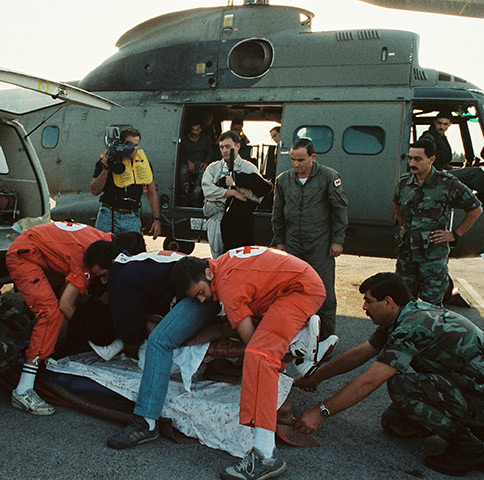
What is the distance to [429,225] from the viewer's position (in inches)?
179

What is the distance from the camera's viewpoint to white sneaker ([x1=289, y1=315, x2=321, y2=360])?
306cm

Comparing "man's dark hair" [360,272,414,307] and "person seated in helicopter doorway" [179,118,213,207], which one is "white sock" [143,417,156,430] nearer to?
"man's dark hair" [360,272,414,307]

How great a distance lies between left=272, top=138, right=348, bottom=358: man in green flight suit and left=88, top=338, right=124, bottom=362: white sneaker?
77.3 inches

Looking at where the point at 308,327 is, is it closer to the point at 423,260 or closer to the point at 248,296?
the point at 248,296

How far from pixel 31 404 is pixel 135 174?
8.45 feet

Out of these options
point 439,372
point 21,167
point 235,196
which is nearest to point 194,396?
point 439,372

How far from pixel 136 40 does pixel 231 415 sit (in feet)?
21.8

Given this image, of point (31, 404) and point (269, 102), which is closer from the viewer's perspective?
point (31, 404)

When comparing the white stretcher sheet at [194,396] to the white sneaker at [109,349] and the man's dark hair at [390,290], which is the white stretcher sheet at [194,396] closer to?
the white sneaker at [109,349]

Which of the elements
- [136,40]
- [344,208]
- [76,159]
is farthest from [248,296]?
[136,40]

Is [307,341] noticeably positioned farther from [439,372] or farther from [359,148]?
[359,148]

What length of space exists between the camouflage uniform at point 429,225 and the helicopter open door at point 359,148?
168 cm

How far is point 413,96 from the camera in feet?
20.8

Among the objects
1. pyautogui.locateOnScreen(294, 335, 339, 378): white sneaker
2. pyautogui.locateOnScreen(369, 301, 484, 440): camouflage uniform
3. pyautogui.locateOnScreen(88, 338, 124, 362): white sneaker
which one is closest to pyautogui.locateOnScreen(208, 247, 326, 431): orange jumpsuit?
pyautogui.locateOnScreen(294, 335, 339, 378): white sneaker
